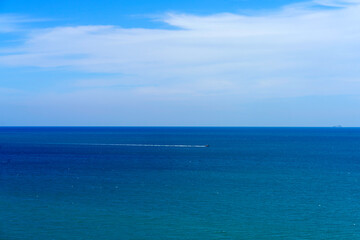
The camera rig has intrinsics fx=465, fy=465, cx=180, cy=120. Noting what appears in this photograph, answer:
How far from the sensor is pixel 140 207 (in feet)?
141

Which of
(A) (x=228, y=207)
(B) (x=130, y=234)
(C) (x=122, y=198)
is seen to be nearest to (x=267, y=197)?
(A) (x=228, y=207)

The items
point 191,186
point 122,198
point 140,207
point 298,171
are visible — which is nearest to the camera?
point 140,207

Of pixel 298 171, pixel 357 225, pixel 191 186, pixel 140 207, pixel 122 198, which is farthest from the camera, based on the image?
pixel 298 171

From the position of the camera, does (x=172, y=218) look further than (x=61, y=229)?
Yes

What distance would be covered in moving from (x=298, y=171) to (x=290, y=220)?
114 feet

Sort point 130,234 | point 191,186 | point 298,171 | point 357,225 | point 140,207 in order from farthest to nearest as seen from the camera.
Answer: point 298,171, point 191,186, point 140,207, point 357,225, point 130,234

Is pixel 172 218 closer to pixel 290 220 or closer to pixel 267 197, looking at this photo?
pixel 290 220

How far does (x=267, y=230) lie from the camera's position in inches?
1406

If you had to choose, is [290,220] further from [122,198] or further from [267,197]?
[122,198]

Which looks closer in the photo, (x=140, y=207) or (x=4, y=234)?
(x=4, y=234)

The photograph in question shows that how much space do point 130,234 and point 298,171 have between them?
43.4 metres

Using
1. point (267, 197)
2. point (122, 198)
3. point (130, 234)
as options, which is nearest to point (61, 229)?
point (130, 234)

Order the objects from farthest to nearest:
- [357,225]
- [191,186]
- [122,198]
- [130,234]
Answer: [191,186], [122,198], [357,225], [130,234]

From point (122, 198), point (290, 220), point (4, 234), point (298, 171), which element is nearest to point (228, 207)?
point (290, 220)
